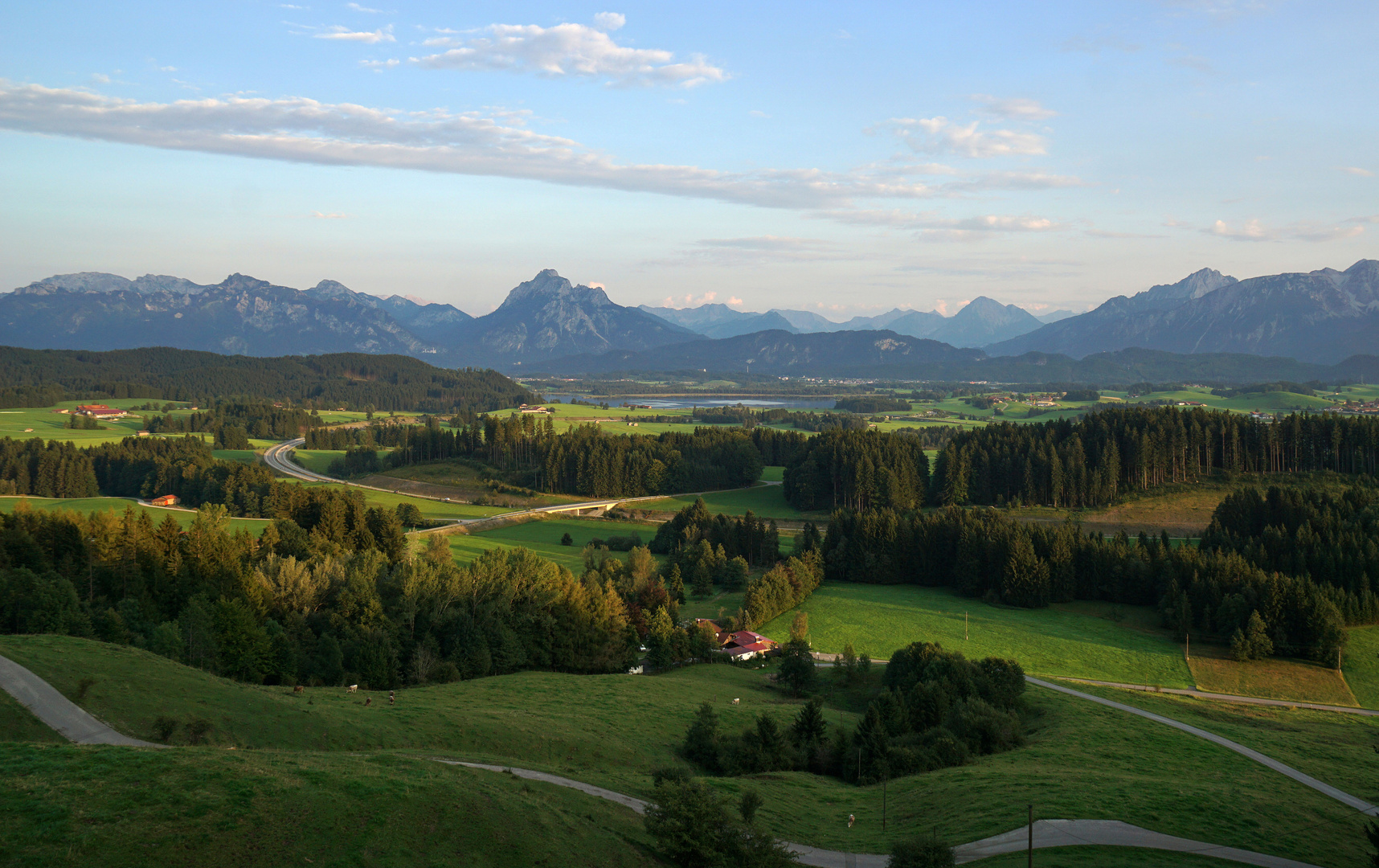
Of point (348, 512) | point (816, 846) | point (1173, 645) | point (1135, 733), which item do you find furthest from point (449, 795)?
point (348, 512)

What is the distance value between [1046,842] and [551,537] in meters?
78.1

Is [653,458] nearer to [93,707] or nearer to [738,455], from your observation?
[738,455]

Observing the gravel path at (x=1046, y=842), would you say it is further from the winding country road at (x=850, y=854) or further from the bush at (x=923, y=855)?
the bush at (x=923, y=855)

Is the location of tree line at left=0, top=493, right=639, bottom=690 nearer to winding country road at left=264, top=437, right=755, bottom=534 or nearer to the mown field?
the mown field

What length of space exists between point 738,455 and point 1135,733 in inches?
3916

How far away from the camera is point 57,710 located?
86.8ft

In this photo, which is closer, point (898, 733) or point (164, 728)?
point (164, 728)

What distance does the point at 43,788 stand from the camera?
17656 mm

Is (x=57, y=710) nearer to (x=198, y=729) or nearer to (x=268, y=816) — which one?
(x=198, y=729)

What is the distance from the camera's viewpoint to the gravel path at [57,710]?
25703mm

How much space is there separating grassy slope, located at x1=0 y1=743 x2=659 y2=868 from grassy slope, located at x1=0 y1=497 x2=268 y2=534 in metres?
79.7

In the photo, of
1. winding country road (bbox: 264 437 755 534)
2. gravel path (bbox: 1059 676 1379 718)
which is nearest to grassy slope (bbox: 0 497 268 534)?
winding country road (bbox: 264 437 755 534)

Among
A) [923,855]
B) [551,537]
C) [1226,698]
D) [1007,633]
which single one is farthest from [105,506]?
[1226,698]

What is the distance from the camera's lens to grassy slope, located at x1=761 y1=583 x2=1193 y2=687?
59375 millimetres
